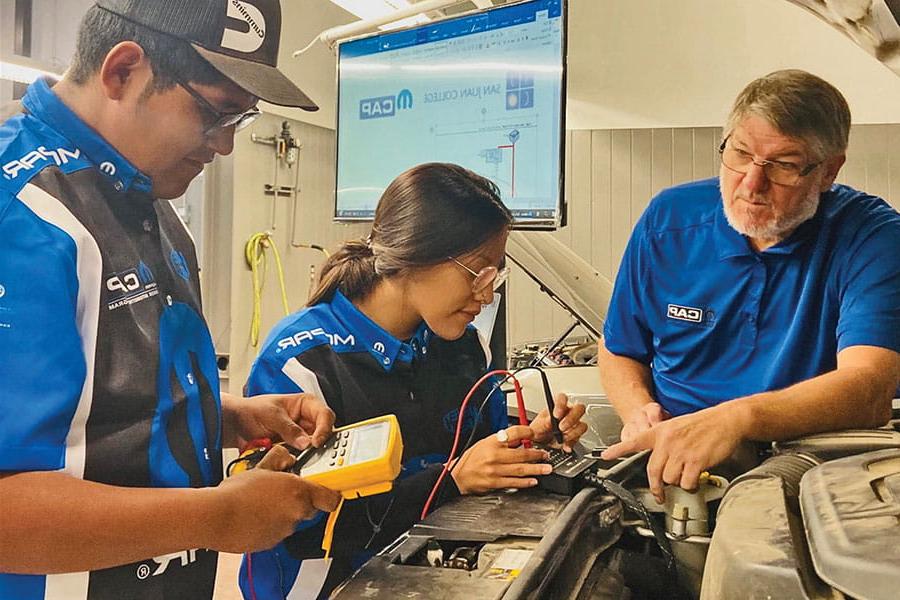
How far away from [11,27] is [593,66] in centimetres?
291

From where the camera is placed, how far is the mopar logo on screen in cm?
162

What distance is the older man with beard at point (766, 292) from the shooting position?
3.60 feet

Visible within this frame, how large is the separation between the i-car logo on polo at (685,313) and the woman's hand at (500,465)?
0.51 metres

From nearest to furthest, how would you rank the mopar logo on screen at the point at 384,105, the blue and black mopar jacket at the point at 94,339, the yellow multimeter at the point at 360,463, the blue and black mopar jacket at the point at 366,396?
1. the blue and black mopar jacket at the point at 94,339
2. the yellow multimeter at the point at 360,463
3. the blue and black mopar jacket at the point at 366,396
4. the mopar logo on screen at the point at 384,105

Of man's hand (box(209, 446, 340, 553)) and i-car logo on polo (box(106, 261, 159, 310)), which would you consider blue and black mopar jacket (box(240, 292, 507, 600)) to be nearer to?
man's hand (box(209, 446, 340, 553))

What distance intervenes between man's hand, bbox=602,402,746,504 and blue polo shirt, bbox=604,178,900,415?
1.21 ft

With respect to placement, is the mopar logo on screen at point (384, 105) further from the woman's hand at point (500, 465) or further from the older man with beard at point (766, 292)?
the woman's hand at point (500, 465)

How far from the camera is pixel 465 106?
1.54 meters

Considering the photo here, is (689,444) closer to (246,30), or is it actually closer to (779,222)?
(779,222)

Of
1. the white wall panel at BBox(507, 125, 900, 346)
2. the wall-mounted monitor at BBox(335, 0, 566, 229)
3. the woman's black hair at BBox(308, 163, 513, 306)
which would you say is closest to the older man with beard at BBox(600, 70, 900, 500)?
the wall-mounted monitor at BBox(335, 0, 566, 229)

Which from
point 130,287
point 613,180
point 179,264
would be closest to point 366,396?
point 179,264

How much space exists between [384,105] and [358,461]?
1068 mm

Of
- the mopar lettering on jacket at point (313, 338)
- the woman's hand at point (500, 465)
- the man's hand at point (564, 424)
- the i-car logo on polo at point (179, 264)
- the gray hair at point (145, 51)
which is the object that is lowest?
the woman's hand at point (500, 465)

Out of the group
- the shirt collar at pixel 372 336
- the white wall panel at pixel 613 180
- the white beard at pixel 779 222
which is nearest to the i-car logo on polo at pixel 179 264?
the shirt collar at pixel 372 336
